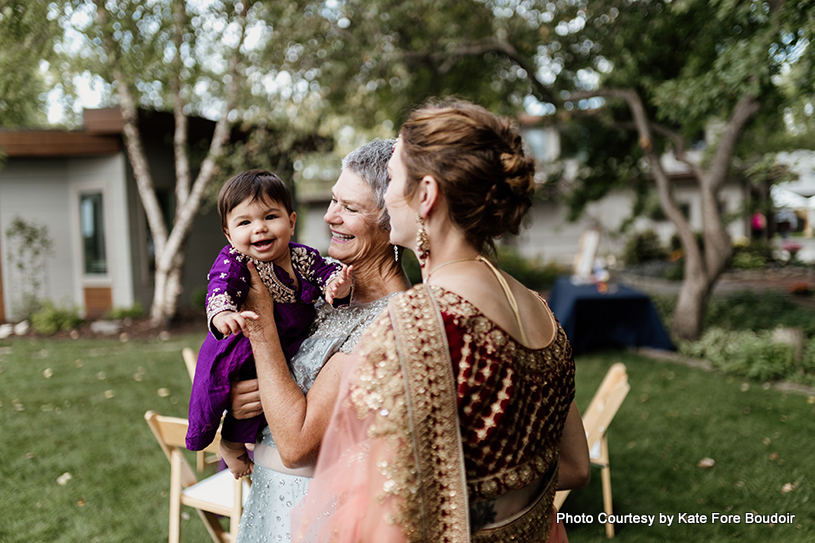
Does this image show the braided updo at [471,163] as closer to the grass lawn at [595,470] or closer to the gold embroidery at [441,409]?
the gold embroidery at [441,409]

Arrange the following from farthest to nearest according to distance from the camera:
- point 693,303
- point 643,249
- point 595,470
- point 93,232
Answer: point 643,249 < point 93,232 < point 693,303 < point 595,470

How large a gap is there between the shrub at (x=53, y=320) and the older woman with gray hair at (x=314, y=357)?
1028 cm

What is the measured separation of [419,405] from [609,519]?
3222 mm

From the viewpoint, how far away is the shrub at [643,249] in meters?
21.1

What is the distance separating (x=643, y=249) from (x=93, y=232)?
18.6 m

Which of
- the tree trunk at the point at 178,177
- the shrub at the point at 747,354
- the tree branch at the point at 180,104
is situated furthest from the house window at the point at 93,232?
the shrub at the point at 747,354

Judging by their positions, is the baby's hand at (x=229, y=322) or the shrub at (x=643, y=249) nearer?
the baby's hand at (x=229, y=322)

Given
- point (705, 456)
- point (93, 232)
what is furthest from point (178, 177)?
point (705, 456)

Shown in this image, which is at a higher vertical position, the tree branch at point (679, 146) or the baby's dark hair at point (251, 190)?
the tree branch at point (679, 146)

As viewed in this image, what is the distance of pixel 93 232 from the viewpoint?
11742 millimetres

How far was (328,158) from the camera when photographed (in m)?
13.0

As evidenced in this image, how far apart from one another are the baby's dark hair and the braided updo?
63 cm

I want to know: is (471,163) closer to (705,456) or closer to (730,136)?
(705,456)

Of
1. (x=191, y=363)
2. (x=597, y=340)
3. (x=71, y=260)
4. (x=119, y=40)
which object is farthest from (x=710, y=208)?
(x=71, y=260)
